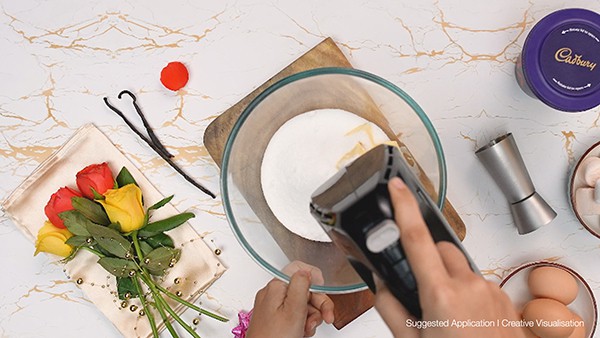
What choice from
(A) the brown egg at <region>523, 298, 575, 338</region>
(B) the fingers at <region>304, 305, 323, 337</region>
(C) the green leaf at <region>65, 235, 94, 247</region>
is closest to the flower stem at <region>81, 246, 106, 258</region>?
(C) the green leaf at <region>65, 235, 94, 247</region>

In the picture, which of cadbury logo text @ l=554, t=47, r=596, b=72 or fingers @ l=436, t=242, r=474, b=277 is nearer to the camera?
fingers @ l=436, t=242, r=474, b=277

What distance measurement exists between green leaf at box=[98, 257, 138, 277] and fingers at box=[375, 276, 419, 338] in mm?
516

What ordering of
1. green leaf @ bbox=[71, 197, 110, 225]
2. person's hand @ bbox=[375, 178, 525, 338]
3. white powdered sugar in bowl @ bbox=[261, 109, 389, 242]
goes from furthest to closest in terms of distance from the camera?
green leaf @ bbox=[71, 197, 110, 225]
white powdered sugar in bowl @ bbox=[261, 109, 389, 242]
person's hand @ bbox=[375, 178, 525, 338]

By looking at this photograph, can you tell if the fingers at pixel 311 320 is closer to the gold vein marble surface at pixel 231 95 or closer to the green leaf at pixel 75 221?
the gold vein marble surface at pixel 231 95

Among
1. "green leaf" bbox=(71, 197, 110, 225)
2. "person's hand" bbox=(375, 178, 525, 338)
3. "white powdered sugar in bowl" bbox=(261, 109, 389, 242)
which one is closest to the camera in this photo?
"person's hand" bbox=(375, 178, 525, 338)

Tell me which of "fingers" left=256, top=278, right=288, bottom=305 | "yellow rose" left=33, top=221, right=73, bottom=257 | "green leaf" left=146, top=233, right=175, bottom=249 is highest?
"yellow rose" left=33, top=221, right=73, bottom=257

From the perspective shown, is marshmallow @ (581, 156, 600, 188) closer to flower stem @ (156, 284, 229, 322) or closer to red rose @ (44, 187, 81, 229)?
flower stem @ (156, 284, 229, 322)

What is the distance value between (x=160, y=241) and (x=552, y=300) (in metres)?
0.62

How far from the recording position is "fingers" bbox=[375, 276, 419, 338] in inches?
22.0

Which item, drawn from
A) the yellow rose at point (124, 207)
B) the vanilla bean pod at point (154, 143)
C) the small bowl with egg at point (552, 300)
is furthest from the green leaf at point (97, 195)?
the small bowl with egg at point (552, 300)

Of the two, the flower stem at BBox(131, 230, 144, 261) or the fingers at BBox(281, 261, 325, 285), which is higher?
the flower stem at BBox(131, 230, 144, 261)

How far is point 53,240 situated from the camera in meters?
0.98

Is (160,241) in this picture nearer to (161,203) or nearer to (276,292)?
(161,203)

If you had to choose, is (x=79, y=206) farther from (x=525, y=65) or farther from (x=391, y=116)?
(x=525, y=65)
